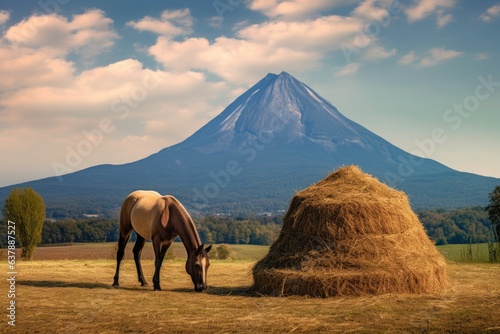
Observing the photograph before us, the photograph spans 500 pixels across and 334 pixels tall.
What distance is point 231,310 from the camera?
1062 centimetres

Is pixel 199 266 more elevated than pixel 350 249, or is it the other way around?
pixel 350 249

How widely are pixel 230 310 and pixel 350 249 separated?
11.7 ft

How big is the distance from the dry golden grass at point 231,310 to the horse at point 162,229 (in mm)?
606

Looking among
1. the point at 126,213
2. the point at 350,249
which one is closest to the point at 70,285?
the point at 126,213

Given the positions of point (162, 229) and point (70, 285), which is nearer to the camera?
point (162, 229)

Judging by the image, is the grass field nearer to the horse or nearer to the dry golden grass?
the dry golden grass

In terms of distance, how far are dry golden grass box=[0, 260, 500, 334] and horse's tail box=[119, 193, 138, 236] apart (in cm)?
157

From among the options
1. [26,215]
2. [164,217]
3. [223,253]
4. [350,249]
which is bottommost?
[223,253]

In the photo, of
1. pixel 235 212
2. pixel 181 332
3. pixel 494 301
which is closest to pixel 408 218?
pixel 494 301

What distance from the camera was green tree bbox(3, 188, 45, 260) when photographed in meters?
28.6

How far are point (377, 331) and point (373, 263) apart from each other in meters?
4.20

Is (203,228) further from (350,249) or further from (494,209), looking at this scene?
(350,249)

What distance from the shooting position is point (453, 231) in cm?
7250

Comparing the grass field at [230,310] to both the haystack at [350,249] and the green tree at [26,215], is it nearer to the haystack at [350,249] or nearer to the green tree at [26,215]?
the haystack at [350,249]
